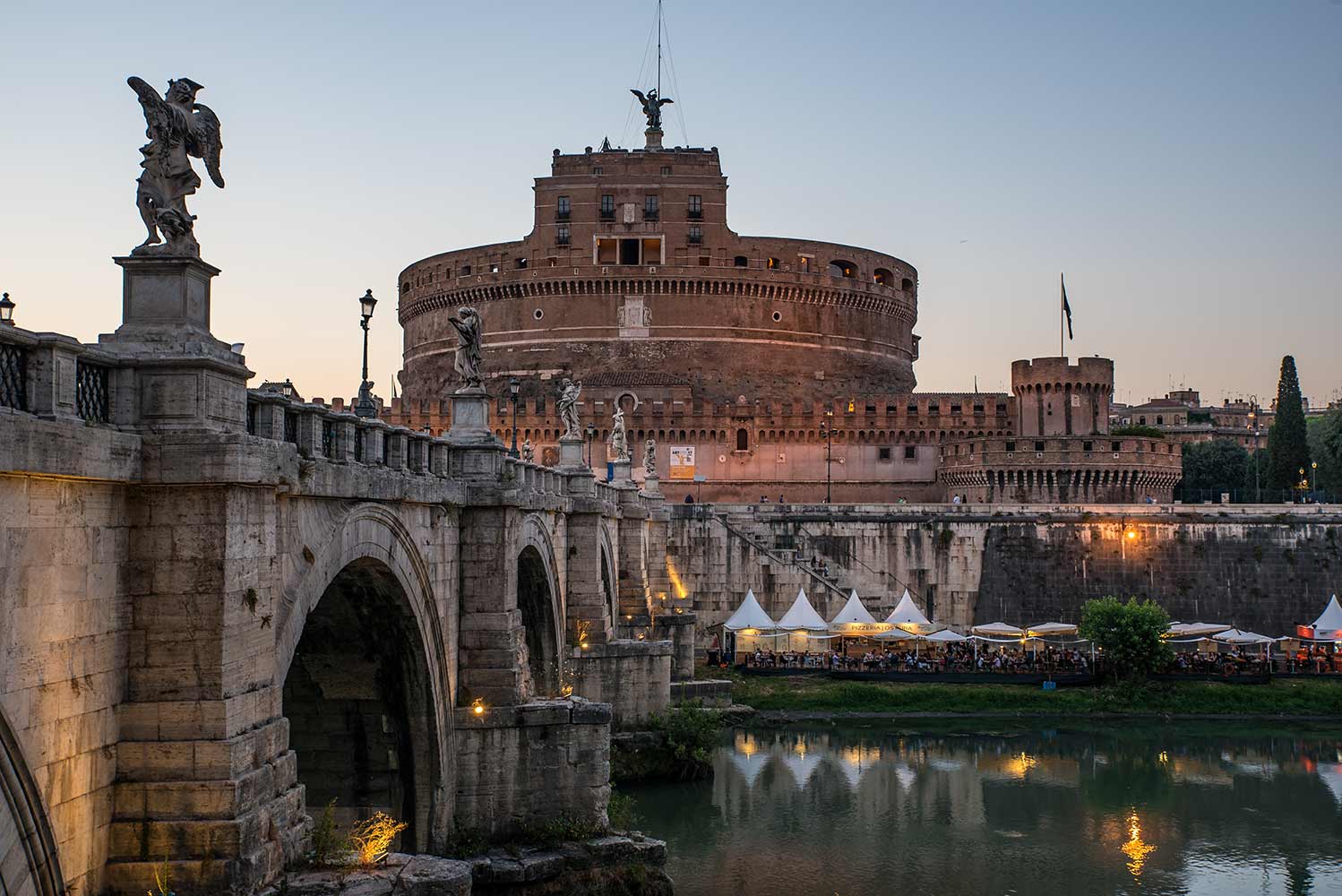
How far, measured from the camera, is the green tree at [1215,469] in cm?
7750

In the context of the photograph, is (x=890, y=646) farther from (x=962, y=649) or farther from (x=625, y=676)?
(x=625, y=676)

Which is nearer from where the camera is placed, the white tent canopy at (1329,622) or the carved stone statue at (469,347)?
the carved stone statue at (469,347)

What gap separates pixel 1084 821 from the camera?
2697cm

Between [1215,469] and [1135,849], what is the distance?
58.7 meters

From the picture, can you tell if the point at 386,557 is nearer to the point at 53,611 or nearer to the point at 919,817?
the point at 53,611

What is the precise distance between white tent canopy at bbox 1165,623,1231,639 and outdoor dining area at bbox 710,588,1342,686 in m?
0.04

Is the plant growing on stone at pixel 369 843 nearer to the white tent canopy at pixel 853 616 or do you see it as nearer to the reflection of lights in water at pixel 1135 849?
the reflection of lights in water at pixel 1135 849

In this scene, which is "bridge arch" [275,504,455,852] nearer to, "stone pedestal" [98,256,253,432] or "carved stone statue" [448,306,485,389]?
"carved stone statue" [448,306,485,389]

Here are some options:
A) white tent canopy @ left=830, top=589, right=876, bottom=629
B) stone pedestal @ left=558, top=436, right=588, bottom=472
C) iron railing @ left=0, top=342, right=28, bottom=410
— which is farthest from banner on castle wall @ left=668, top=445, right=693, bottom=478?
iron railing @ left=0, top=342, right=28, bottom=410

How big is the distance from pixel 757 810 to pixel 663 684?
3382 mm

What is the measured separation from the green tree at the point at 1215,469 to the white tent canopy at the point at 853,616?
41.3m

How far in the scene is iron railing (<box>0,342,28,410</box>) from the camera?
25.2 ft

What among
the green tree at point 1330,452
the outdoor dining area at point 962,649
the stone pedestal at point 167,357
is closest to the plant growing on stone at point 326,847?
the stone pedestal at point 167,357

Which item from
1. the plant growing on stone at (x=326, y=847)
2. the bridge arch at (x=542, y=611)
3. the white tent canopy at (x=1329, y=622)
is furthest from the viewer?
the white tent canopy at (x=1329, y=622)
